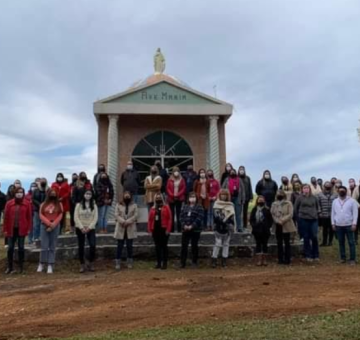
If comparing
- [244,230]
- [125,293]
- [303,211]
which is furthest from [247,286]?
[244,230]

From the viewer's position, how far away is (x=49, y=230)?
10.8 m

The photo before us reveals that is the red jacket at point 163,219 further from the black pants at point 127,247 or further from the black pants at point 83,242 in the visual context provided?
the black pants at point 83,242

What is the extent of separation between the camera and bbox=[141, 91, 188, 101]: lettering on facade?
16484 millimetres

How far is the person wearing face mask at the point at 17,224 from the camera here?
35.4 feet

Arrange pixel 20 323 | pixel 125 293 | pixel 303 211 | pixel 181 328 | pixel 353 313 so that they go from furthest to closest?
pixel 303 211, pixel 125 293, pixel 20 323, pixel 353 313, pixel 181 328

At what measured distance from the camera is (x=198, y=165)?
17.0 metres

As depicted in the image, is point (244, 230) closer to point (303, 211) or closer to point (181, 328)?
point (303, 211)

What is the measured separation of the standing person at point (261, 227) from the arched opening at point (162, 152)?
577 centimetres

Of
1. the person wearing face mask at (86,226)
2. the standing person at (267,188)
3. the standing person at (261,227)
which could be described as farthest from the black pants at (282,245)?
the person wearing face mask at (86,226)

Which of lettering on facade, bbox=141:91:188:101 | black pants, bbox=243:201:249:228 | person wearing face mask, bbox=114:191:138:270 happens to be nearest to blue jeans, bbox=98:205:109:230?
person wearing face mask, bbox=114:191:138:270

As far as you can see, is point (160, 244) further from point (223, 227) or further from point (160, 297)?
point (160, 297)

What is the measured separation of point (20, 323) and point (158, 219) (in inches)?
190

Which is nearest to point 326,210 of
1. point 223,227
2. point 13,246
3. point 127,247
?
point 223,227

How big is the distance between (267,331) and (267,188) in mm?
7825
